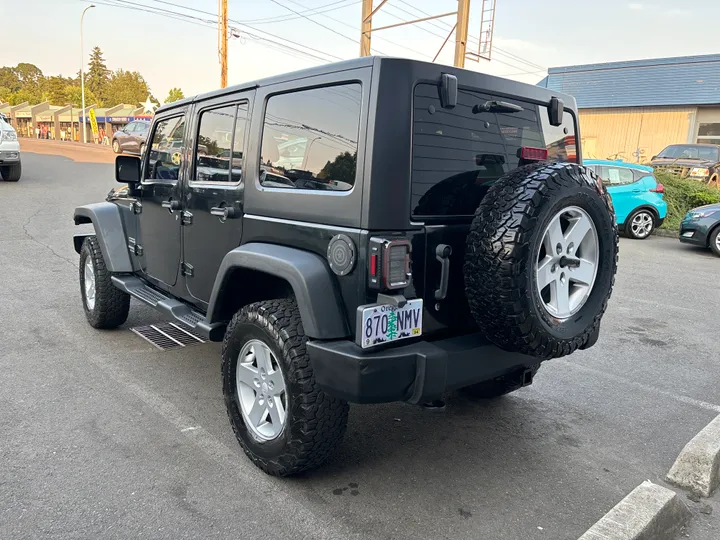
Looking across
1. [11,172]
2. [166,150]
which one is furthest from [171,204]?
[11,172]

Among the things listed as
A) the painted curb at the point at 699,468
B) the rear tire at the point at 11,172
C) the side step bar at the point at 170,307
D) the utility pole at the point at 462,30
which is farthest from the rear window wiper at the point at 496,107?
the rear tire at the point at 11,172

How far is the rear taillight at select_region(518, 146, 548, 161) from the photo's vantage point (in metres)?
3.10

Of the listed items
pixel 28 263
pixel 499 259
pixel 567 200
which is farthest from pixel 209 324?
pixel 28 263

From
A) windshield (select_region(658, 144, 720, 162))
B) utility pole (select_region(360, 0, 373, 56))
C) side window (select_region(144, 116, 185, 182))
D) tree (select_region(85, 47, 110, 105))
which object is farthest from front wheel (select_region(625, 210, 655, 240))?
tree (select_region(85, 47, 110, 105))

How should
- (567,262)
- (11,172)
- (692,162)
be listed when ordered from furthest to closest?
(692,162), (11,172), (567,262)

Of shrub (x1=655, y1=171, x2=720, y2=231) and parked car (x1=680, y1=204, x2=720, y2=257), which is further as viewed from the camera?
shrub (x1=655, y1=171, x2=720, y2=231)

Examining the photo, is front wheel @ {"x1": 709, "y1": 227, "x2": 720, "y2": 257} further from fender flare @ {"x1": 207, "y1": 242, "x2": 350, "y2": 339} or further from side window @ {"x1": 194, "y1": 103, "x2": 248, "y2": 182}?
fender flare @ {"x1": 207, "y1": 242, "x2": 350, "y2": 339}

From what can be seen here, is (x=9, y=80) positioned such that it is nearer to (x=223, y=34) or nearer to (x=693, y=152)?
(x=223, y=34)

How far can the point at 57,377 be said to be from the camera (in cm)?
420

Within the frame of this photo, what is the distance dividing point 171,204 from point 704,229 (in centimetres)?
996

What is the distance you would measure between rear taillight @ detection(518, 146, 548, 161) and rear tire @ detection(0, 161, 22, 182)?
53.0 feet

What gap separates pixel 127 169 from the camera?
4594 millimetres

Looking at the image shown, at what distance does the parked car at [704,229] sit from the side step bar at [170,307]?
9.87 metres

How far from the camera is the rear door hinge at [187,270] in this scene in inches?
155
